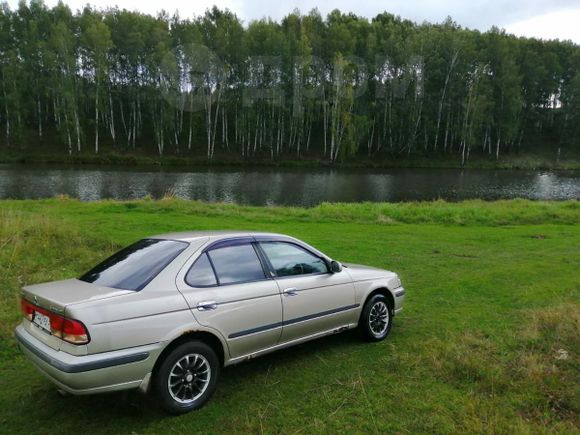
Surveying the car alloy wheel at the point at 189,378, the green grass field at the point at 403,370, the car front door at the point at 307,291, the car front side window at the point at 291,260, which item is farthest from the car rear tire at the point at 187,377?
the car front side window at the point at 291,260

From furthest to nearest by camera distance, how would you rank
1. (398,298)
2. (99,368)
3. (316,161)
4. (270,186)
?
(316,161)
(270,186)
(398,298)
(99,368)

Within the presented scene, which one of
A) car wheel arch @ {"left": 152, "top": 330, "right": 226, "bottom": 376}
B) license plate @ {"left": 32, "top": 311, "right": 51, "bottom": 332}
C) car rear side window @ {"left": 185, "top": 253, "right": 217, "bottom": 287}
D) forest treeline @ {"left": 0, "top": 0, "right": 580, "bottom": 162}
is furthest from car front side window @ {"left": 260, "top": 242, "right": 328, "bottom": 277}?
forest treeline @ {"left": 0, "top": 0, "right": 580, "bottom": 162}

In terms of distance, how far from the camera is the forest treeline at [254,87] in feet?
188

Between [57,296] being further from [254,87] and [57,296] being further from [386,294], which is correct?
[254,87]

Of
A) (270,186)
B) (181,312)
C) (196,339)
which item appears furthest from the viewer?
(270,186)

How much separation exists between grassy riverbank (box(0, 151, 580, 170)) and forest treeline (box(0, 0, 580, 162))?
175 cm

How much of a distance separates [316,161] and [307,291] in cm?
5425

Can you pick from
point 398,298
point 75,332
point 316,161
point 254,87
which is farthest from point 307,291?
point 254,87

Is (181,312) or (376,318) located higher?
(181,312)

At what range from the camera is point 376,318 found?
618 cm

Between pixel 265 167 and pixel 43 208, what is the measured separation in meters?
36.5

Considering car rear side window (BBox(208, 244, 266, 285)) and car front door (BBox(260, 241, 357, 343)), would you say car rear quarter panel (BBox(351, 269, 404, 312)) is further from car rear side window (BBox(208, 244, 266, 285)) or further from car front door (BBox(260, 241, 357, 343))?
car rear side window (BBox(208, 244, 266, 285))

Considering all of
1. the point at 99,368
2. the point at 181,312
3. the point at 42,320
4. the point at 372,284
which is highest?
the point at 181,312

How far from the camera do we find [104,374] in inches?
149
